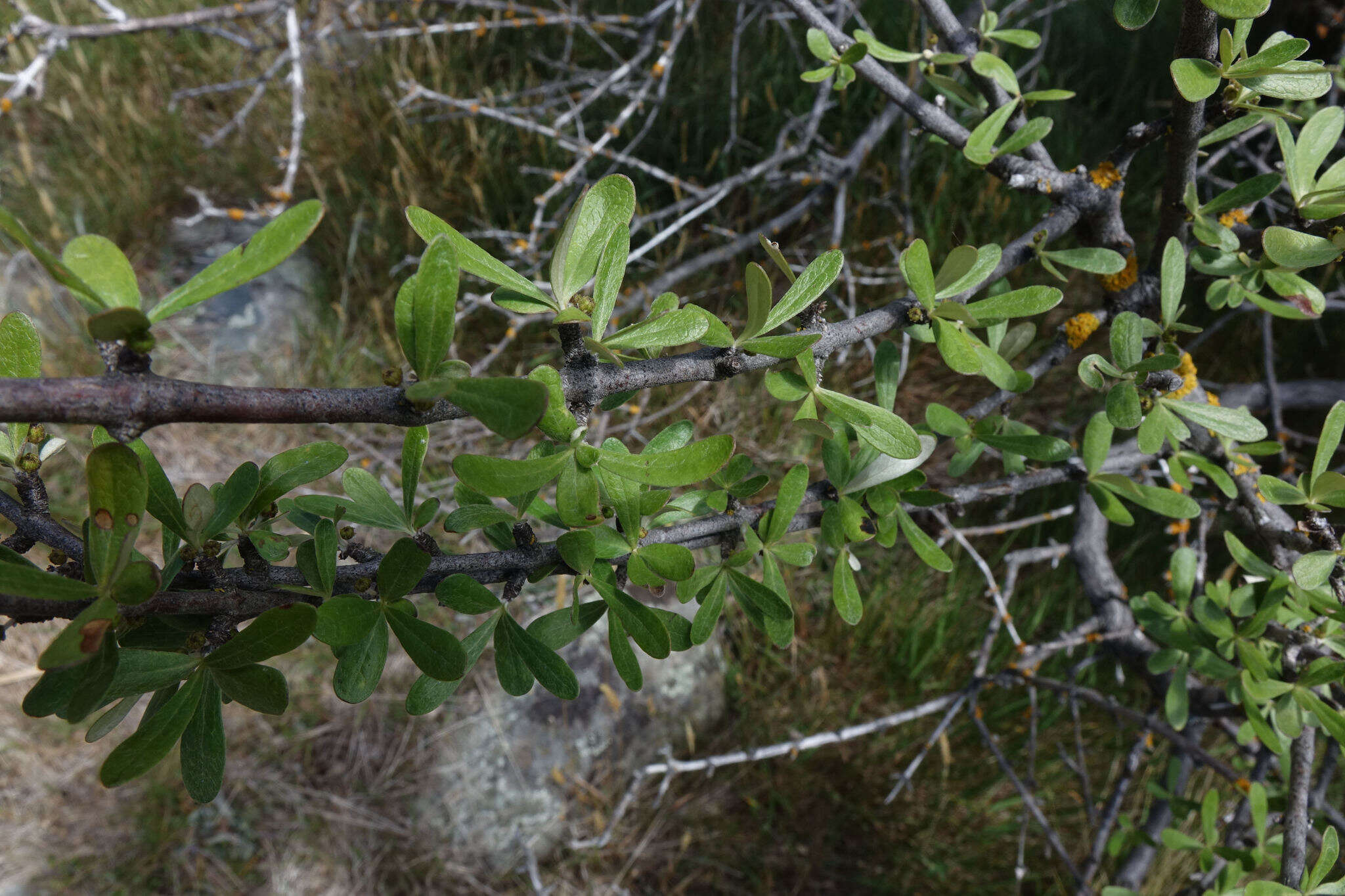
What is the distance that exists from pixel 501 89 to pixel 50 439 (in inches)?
91.6

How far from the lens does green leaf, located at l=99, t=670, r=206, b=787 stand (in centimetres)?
38

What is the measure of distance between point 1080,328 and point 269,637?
0.75 meters

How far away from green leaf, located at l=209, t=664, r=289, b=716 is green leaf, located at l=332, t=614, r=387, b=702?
0.14 ft

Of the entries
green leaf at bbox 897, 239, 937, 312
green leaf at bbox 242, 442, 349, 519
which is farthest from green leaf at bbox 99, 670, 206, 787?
green leaf at bbox 897, 239, 937, 312

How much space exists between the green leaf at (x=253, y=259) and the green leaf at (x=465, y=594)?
0.69 ft

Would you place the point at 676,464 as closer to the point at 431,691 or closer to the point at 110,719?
the point at 431,691

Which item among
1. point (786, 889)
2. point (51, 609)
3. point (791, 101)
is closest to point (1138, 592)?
point (786, 889)

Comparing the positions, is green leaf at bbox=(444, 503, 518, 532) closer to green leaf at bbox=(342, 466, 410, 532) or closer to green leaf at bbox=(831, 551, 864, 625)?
green leaf at bbox=(342, 466, 410, 532)

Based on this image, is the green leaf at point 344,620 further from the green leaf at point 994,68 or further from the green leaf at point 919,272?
the green leaf at point 994,68

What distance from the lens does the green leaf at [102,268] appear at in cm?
32

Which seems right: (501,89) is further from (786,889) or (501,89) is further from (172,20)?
(786,889)

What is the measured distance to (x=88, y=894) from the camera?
1.99 meters

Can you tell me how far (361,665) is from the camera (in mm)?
455

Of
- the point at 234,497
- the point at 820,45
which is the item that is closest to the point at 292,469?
the point at 234,497
